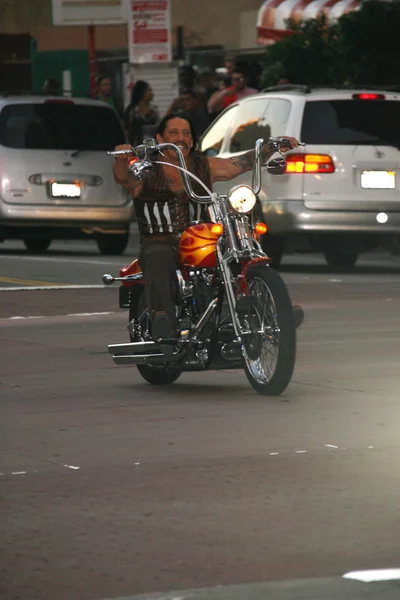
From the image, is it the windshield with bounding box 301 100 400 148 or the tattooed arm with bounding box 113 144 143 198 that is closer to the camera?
the tattooed arm with bounding box 113 144 143 198

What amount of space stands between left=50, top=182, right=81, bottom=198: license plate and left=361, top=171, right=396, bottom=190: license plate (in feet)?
14.1

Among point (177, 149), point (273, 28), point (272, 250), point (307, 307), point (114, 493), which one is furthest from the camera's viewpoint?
point (273, 28)

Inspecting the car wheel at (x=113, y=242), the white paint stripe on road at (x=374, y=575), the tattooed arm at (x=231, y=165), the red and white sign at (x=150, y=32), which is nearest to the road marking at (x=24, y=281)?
the car wheel at (x=113, y=242)

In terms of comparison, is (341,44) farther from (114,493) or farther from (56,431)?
(114,493)

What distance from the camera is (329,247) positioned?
20.7 meters

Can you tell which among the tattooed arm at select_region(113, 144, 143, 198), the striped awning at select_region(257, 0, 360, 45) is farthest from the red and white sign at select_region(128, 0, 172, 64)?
the tattooed arm at select_region(113, 144, 143, 198)

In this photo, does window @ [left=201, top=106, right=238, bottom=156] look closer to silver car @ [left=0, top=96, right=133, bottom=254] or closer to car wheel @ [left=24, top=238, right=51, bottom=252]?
silver car @ [left=0, top=96, right=133, bottom=254]

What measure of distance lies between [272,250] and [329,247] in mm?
1407

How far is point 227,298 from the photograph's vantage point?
396 inches

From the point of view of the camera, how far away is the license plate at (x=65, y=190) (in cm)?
2195

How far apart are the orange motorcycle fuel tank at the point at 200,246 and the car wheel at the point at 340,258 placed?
414 inches

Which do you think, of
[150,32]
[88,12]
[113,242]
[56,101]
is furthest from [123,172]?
[88,12]

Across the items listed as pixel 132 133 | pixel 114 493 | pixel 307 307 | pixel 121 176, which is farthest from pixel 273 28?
pixel 114 493

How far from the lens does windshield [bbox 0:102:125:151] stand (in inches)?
867
